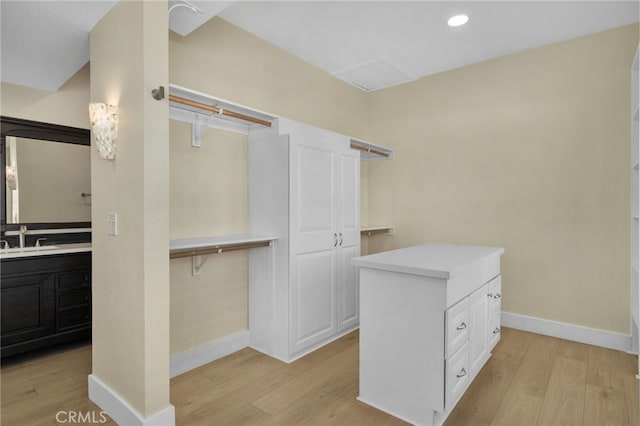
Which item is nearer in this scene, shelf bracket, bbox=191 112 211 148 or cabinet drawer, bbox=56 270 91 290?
shelf bracket, bbox=191 112 211 148

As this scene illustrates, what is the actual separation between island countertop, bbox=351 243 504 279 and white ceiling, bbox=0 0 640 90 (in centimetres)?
179

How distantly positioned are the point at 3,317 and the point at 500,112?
4642 mm

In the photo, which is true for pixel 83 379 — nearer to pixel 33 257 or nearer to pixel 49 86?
pixel 33 257

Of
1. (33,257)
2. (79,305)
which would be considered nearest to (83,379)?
(79,305)

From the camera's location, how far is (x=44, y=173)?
315 centimetres

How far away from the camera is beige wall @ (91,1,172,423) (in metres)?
1.82

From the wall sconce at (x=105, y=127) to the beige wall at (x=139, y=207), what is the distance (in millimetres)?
44

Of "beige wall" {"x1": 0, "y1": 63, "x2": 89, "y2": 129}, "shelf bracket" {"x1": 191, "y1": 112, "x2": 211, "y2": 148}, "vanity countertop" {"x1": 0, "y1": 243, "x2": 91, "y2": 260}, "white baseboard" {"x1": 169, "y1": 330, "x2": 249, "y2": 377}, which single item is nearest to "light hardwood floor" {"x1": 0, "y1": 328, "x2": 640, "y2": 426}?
"white baseboard" {"x1": 169, "y1": 330, "x2": 249, "y2": 377}

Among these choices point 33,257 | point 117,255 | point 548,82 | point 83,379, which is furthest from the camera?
point 548,82

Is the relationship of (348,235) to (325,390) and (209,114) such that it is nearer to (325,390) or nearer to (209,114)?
(325,390)

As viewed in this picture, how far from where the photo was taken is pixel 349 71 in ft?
12.7

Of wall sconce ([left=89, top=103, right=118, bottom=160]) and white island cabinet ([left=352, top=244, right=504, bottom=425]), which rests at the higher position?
wall sconce ([left=89, top=103, right=118, bottom=160])

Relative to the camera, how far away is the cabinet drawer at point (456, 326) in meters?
1.94

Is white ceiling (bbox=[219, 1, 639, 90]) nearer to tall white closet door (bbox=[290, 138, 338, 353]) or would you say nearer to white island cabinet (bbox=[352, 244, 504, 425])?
tall white closet door (bbox=[290, 138, 338, 353])
